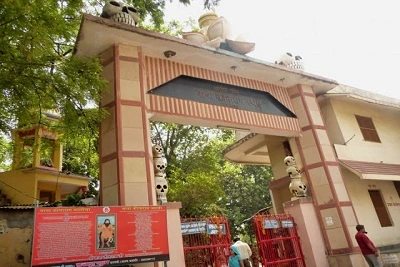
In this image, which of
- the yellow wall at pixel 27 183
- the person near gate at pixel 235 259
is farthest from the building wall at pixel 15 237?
the yellow wall at pixel 27 183

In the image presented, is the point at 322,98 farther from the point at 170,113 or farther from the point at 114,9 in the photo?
the point at 114,9

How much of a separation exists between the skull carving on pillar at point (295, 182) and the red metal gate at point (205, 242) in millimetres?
3164

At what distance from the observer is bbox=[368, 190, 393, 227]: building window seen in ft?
35.4

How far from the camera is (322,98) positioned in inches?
450

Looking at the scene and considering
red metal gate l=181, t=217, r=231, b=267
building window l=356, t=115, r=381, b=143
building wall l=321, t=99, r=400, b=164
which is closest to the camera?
red metal gate l=181, t=217, r=231, b=267

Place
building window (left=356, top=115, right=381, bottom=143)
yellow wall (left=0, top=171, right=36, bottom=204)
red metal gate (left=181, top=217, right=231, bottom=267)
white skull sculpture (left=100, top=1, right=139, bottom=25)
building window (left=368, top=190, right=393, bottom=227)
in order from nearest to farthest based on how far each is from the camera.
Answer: red metal gate (left=181, top=217, right=231, bottom=267), white skull sculpture (left=100, top=1, right=139, bottom=25), building window (left=368, top=190, right=393, bottom=227), building window (left=356, top=115, right=381, bottom=143), yellow wall (left=0, top=171, right=36, bottom=204)

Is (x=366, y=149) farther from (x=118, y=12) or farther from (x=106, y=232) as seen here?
(x=106, y=232)

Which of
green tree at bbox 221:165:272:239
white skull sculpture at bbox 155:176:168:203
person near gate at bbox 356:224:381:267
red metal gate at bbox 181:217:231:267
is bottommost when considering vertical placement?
person near gate at bbox 356:224:381:267

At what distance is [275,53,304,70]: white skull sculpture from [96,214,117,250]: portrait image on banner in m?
7.65

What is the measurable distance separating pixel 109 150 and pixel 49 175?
8488 mm

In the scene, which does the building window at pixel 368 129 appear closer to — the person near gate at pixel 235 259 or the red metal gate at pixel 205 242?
the person near gate at pixel 235 259

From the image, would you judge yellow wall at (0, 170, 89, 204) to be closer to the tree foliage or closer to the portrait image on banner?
the tree foliage

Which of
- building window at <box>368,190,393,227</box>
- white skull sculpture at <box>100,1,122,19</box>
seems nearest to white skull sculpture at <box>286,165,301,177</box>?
building window at <box>368,190,393,227</box>

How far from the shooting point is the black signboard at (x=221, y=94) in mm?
8055
